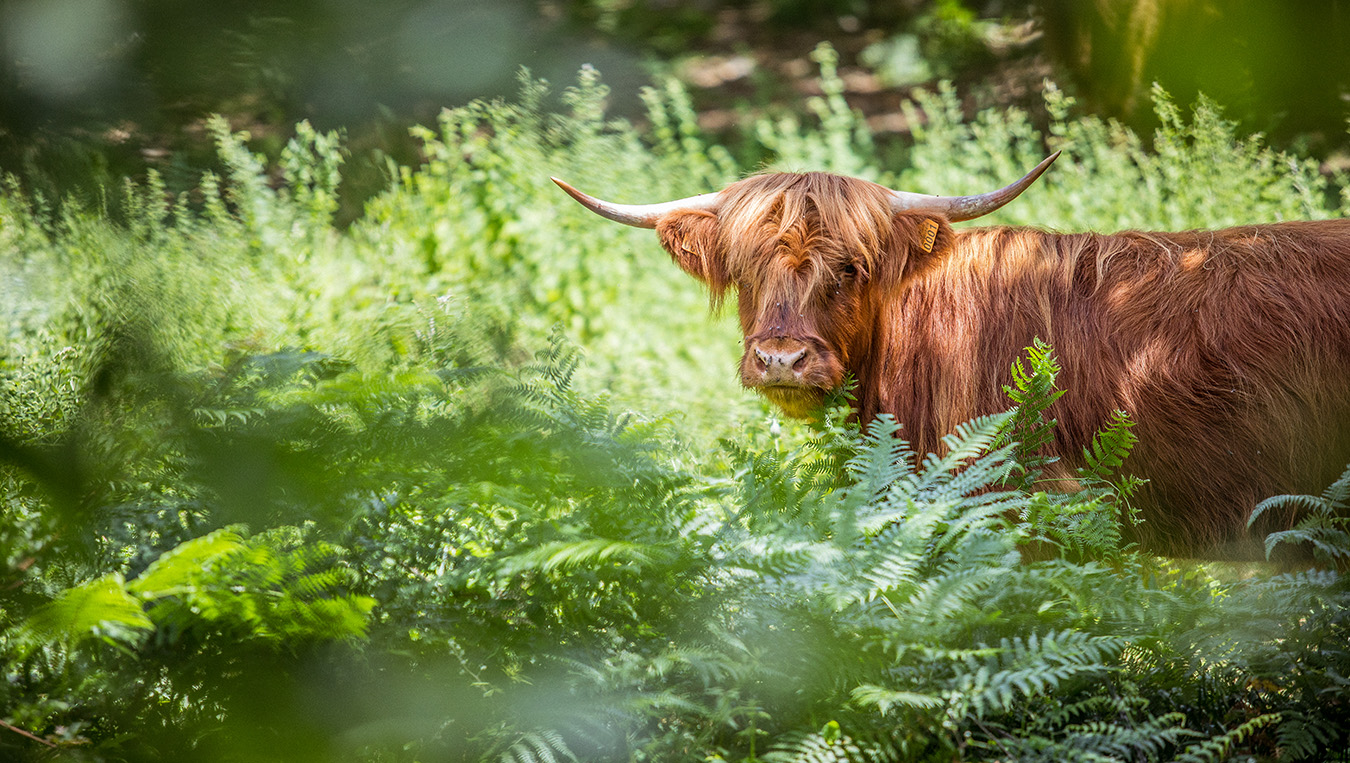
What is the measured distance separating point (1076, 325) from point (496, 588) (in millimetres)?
2491

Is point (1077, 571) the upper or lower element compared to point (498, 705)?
upper

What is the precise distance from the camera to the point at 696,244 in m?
3.96

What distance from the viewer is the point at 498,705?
1.62 metres

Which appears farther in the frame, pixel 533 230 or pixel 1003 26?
pixel 1003 26

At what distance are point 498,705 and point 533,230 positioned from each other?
535 centimetres

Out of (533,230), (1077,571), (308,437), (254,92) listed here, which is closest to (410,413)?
(308,437)

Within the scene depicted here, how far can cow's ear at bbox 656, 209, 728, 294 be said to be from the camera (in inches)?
154

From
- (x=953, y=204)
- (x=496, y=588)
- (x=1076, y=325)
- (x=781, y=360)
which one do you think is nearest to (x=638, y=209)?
(x=781, y=360)

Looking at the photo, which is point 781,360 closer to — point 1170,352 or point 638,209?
point 638,209

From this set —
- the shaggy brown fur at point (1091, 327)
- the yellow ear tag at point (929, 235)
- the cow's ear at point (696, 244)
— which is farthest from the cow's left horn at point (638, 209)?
the yellow ear tag at point (929, 235)

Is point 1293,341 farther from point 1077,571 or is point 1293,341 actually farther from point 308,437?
point 308,437

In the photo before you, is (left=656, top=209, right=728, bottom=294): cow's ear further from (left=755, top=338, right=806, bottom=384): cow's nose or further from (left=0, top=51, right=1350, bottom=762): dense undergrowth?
(left=0, top=51, right=1350, bottom=762): dense undergrowth

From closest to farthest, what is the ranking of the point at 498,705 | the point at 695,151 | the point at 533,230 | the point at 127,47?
the point at 498,705, the point at 127,47, the point at 533,230, the point at 695,151

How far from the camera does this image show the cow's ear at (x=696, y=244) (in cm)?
391
